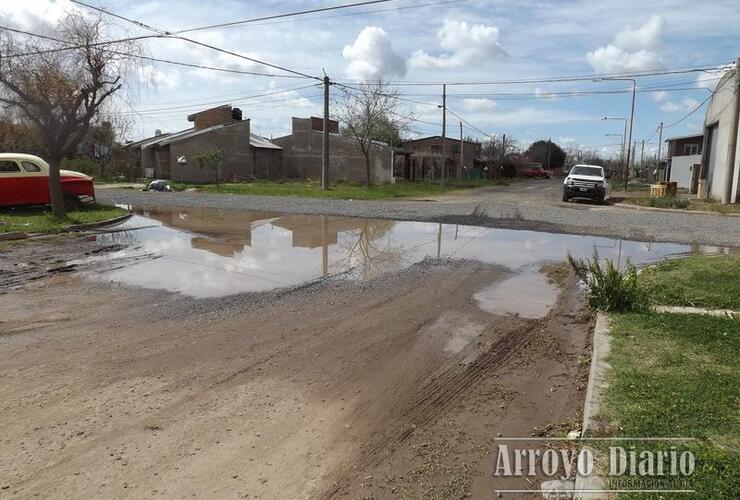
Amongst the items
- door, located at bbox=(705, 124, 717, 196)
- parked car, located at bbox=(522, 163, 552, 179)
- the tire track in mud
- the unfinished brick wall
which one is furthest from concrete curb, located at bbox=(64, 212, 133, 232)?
parked car, located at bbox=(522, 163, 552, 179)

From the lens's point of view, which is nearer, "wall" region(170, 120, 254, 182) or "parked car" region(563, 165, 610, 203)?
"parked car" region(563, 165, 610, 203)

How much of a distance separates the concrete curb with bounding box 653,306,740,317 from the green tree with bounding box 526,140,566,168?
104808mm

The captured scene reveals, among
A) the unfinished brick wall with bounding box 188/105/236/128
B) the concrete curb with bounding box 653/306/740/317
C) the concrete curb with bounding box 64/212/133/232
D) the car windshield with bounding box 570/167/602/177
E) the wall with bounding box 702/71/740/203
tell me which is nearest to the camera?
the concrete curb with bounding box 653/306/740/317

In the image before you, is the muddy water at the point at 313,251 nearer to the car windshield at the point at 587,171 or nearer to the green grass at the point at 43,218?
the green grass at the point at 43,218

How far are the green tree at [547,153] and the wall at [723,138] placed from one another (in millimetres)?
76480

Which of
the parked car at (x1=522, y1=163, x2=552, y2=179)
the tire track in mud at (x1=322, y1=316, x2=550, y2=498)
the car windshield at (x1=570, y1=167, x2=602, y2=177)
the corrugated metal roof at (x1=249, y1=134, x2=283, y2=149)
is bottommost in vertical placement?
the tire track in mud at (x1=322, y1=316, x2=550, y2=498)

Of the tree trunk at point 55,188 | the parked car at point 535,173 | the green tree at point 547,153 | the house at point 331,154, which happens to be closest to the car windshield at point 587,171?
the house at point 331,154

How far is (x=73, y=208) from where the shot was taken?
18000 millimetres

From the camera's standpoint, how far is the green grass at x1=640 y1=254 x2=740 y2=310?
7059 millimetres

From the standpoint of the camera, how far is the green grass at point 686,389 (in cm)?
322

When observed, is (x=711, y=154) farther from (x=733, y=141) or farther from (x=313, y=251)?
(x=313, y=251)

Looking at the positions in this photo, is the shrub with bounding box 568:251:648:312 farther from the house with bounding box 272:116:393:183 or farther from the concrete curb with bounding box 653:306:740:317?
the house with bounding box 272:116:393:183

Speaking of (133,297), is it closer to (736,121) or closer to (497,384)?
(497,384)

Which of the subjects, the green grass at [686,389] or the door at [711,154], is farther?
the door at [711,154]
